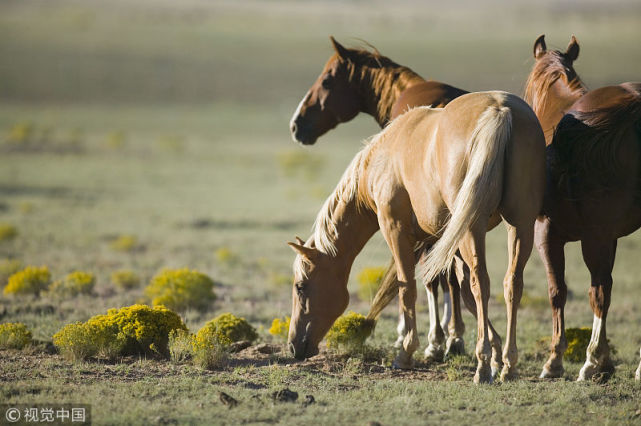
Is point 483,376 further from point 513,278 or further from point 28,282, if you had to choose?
point 28,282

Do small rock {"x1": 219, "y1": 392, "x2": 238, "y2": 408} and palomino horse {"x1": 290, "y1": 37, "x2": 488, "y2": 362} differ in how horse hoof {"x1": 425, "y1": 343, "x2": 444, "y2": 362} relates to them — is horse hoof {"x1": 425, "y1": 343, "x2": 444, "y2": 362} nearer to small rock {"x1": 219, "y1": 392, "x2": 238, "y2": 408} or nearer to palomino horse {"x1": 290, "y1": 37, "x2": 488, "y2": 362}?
palomino horse {"x1": 290, "y1": 37, "x2": 488, "y2": 362}

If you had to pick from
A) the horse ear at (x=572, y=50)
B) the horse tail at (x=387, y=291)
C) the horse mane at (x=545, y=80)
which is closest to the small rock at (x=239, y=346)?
the horse tail at (x=387, y=291)

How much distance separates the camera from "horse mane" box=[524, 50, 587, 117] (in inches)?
276

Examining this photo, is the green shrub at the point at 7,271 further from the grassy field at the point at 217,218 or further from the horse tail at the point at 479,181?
the horse tail at the point at 479,181

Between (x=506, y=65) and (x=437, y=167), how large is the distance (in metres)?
64.8

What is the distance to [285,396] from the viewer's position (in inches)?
213

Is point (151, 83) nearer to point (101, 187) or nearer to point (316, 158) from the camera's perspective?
point (316, 158)

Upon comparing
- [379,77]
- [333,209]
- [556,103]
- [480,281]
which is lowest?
[480,281]

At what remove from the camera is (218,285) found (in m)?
11.4

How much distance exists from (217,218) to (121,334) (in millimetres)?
12920

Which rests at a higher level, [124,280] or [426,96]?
[426,96]

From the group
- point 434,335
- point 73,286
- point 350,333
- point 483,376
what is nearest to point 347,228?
point 350,333

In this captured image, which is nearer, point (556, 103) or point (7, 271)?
point (556, 103)

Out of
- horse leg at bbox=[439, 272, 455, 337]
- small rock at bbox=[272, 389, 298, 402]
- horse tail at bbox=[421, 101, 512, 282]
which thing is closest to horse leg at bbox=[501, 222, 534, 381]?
horse tail at bbox=[421, 101, 512, 282]
